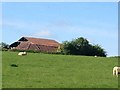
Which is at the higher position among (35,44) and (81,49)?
(35,44)

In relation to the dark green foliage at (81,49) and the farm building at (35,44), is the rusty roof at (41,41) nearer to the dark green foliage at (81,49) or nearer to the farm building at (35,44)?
the farm building at (35,44)

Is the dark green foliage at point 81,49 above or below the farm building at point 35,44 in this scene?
below

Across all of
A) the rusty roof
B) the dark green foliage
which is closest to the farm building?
the rusty roof

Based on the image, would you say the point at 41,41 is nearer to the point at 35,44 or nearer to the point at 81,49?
the point at 35,44

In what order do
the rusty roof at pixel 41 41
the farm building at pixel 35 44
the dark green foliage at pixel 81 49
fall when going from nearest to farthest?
1. the dark green foliage at pixel 81 49
2. the farm building at pixel 35 44
3. the rusty roof at pixel 41 41

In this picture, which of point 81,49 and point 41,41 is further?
point 41,41

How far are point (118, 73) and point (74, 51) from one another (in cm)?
6200

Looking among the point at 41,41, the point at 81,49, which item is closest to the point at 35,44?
the point at 41,41

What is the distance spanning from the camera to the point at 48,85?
20.6m

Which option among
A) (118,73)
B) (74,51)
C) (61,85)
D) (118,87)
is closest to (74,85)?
(61,85)

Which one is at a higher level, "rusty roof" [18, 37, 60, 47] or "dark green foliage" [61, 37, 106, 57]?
"rusty roof" [18, 37, 60, 47]

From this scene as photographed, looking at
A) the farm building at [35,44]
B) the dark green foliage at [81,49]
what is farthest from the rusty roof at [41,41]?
the dark green foliage at [81,49]

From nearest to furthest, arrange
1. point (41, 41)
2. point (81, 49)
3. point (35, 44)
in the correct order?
point (81, 49), point (35, 44), point (41, 41)

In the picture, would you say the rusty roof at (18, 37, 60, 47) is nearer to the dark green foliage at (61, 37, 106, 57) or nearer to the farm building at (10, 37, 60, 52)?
the farm building at (10, 37, 60, 52)
